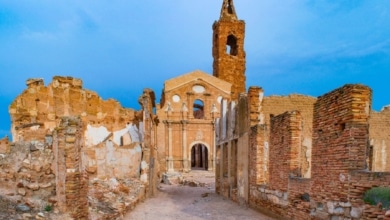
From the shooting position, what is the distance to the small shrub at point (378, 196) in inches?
205

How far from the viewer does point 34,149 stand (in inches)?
306

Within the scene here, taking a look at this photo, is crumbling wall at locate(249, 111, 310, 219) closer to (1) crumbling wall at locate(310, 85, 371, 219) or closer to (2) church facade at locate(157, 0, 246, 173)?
(1) crumbling wall at locate(310, 85, 371, 219)

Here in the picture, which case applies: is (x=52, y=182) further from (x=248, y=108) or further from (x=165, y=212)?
(x=248, y=108)

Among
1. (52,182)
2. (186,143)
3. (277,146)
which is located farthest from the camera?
(186,143)

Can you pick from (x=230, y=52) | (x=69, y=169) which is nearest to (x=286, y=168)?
(x=69, y=169)

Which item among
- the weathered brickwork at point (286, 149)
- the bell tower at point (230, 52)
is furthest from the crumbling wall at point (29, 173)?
the bell tower at point (230, 52)

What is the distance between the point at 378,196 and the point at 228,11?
41516 mm

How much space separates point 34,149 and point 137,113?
10.7 meters

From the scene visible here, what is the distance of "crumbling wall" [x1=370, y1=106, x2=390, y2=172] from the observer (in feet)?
57.9

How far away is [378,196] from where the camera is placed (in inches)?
212

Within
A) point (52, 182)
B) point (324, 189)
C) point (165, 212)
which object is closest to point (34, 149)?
point (52, 182)

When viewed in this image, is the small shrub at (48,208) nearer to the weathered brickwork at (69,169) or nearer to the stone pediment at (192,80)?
the weathered brickwork at (69,169)

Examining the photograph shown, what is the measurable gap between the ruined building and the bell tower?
21.6m

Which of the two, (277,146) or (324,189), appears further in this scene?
(277,146)
